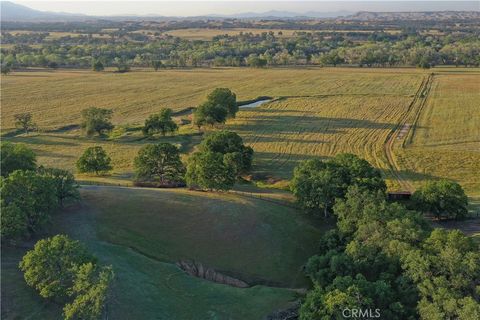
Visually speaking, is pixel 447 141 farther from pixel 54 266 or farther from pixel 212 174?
pixel 54 266

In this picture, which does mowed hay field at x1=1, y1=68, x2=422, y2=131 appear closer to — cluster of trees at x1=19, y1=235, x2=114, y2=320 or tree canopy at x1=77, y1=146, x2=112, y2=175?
tree canopy at x1=77, y1=146, x2=112, y2=175

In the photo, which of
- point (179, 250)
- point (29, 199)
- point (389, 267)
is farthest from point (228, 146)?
point (389, 267)

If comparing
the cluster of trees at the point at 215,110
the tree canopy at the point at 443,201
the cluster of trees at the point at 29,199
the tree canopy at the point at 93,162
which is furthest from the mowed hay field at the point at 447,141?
the cluster of trees at the point at 29,199

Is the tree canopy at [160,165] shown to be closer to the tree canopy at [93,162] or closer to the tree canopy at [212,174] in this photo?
the tree canopy at [93,162]

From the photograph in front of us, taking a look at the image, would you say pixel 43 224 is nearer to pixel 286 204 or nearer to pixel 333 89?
pixel 286 204

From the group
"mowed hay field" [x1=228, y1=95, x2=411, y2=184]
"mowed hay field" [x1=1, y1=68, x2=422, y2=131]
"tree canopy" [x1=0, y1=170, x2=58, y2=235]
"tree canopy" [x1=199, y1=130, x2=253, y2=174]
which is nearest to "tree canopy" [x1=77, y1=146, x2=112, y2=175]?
"tree canopy" [x1=199, y1=130, x2=253, y2=174]
